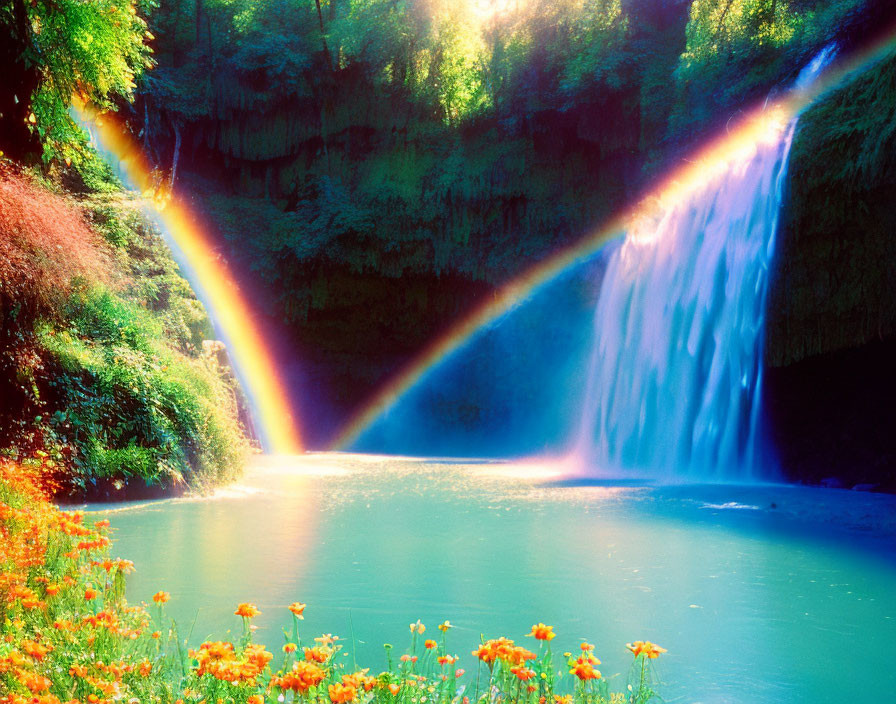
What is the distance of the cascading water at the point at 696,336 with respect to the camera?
15.2 metres

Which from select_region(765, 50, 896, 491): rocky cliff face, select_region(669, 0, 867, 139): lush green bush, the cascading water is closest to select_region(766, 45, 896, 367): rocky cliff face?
select_region(765, 50, 896, 491): rocky cliff face

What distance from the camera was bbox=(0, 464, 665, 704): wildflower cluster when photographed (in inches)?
95.0

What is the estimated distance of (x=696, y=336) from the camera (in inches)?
650

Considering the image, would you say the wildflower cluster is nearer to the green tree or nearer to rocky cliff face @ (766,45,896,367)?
the green tree

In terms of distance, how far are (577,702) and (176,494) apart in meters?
7.90

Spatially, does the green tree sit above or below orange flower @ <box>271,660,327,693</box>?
above

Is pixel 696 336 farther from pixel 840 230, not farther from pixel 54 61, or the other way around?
pixel 54 61

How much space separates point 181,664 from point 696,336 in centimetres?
1459

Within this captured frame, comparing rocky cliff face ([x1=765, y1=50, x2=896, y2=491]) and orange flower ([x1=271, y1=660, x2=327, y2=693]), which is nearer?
orange flower ([x1=271, y1=660, x2=327, y2=693])

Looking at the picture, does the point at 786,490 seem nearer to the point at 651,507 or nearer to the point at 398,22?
the point at 651,507

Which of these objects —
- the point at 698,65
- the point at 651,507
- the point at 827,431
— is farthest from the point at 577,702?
the point at 698,65

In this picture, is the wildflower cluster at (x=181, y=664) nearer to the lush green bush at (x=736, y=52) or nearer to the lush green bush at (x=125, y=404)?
the lush green bush at (x=125, y=404)

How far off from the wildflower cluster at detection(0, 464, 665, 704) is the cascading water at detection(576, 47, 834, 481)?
12125 mm

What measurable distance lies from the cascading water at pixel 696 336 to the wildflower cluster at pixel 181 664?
1212cm
